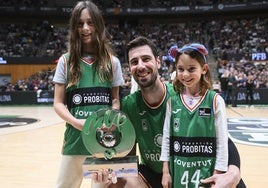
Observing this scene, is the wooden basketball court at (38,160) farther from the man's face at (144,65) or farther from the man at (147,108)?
the man's face at (144,65)

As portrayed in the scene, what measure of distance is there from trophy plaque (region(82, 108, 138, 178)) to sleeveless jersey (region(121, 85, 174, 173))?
12.9 inches

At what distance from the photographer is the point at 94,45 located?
2.26m

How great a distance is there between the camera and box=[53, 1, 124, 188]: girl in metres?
2.17

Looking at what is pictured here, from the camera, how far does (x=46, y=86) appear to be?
16656 mm

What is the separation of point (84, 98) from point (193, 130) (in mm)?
705

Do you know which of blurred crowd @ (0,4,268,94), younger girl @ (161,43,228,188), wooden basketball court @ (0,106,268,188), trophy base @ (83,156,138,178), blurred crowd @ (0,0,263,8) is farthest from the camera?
blurred crowd @ (0,0,263,8)

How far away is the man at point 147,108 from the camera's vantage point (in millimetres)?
2064

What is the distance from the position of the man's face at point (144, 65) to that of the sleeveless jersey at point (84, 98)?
25 centimetres

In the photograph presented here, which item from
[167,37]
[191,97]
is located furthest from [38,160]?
[167,37]

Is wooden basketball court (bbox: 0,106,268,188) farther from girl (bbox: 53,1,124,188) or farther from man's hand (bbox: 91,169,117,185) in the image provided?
man's hand (bbox: 91,169,117,185)

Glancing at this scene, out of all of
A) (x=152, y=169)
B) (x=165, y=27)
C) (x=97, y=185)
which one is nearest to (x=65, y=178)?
(x=97, y=185)

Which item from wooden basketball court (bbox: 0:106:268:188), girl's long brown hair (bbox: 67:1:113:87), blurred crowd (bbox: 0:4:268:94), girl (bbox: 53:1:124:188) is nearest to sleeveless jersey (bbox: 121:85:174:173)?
girl (bbox: 53:1:124:188)

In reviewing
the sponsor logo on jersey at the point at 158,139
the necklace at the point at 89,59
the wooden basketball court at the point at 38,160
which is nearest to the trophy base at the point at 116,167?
the sponsor logo on jersey at the point at 158,139

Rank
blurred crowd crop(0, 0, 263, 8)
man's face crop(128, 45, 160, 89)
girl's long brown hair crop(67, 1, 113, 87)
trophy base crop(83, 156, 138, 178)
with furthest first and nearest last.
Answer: blurred crowd crop(0, 0, 263, 8)
girl's long brown hair crop(67, 1, 113, 87)
man's face crop(128, 45, 160, 89)
trophy base crop(83, 156, 138, 178)
